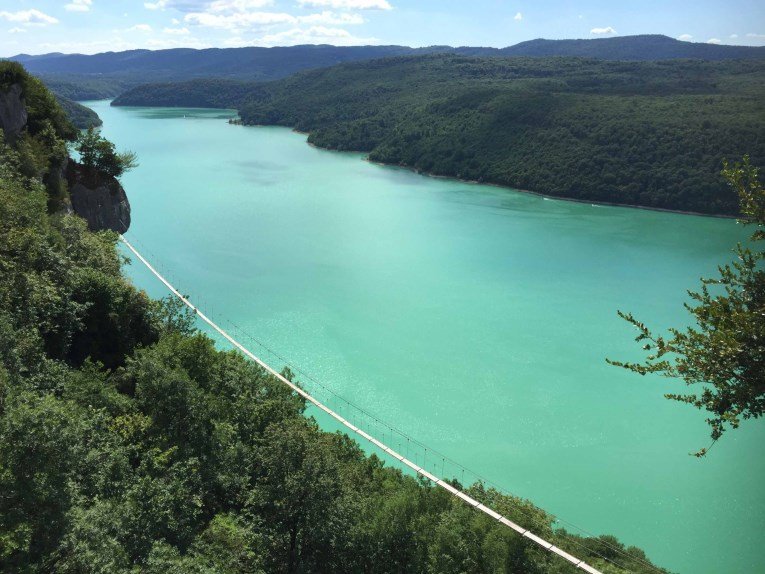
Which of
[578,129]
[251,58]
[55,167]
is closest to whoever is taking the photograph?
[55,167]

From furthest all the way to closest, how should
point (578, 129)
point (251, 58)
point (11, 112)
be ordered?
point (251, 58) < point (578, 129) < point (11, 112)

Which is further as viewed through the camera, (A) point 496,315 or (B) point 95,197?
(A) point 496,315

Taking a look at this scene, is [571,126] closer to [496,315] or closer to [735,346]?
[496,315]

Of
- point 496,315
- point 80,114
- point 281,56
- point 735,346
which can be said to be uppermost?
point 281,56

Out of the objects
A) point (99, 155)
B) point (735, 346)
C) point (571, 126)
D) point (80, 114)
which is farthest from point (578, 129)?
point (80, 114)

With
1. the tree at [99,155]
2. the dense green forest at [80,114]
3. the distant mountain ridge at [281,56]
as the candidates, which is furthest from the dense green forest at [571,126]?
the distant mountain ridge at [281,56]

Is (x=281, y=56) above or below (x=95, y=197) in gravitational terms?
above

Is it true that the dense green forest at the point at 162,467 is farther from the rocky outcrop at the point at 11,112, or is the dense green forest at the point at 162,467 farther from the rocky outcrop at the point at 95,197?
the rocky outcrop at the point at 95,197

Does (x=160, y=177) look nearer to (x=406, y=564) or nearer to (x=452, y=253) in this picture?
(x=452, y=253)
